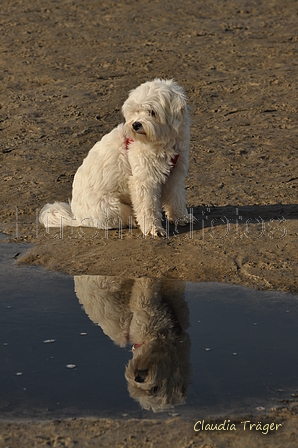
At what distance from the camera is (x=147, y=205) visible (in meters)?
6.04

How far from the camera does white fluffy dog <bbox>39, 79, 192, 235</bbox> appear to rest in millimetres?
5695

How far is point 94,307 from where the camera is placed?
4.98 meters

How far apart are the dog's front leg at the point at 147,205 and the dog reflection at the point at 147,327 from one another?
795 mm

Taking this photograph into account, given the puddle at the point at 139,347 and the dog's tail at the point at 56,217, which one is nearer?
the puddle at the point at 139,347

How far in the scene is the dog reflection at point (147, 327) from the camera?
3.92m

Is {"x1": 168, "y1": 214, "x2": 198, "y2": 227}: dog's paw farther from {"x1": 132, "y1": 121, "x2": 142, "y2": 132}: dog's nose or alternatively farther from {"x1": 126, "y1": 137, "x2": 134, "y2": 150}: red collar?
{"x1": 132, "y1": 121, "x2": 142, "y2": 132}: dog's nose

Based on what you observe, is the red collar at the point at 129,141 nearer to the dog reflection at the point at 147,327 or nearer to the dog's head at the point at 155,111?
the dog's head at the point at 155,111

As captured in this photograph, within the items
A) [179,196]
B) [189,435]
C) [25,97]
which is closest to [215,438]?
[189,435]

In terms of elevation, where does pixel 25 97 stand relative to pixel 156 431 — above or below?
above

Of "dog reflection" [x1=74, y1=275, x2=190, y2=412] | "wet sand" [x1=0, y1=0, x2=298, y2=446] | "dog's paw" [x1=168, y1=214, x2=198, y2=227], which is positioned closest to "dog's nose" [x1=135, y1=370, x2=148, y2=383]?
"dog reflection" [x1=74, y1=275, x2=190, y2=412]

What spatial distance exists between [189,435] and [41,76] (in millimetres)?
8093

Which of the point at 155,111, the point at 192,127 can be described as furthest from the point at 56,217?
the point at 192,127

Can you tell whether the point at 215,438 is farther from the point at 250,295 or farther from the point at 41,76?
the point at 41,76

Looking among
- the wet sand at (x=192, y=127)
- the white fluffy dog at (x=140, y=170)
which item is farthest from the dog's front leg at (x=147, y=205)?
the wet sand at (x=192, y=127)
